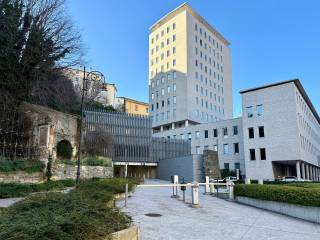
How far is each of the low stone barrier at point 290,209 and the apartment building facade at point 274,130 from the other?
31.2 metres

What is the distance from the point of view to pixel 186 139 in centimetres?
6203

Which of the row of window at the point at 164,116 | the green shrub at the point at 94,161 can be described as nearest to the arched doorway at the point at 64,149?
the green shrub at the point at 94,161

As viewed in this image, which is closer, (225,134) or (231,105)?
(225,134)

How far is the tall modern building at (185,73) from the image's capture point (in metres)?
68.5

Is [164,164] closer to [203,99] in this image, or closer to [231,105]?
[203,99]

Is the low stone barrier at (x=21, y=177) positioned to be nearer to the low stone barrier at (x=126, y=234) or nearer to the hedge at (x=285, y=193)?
the hedge at (x=285, y=193)

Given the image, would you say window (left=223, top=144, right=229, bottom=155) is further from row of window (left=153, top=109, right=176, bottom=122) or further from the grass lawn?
the grass lawn

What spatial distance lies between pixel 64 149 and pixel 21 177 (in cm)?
714

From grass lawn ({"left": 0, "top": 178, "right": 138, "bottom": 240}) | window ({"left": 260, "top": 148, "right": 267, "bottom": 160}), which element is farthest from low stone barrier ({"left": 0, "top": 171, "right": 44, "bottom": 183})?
window ({"left": 260, "top": 148, "right": 267, "bottom": 160})

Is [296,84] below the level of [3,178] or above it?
above

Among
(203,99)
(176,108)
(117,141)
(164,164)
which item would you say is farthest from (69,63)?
(203,99)

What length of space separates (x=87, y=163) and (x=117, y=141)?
23685mm

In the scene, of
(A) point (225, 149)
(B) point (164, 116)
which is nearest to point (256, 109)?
(A) point (225, 149)

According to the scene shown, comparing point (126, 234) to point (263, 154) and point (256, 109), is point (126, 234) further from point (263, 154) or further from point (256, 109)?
point (256, 109)
